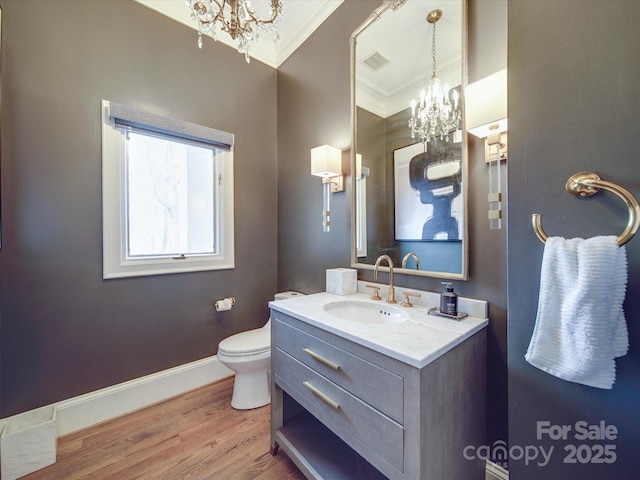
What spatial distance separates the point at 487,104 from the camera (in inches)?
40.8

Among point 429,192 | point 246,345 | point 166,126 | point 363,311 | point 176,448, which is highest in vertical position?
point 166,126

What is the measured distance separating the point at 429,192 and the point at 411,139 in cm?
34

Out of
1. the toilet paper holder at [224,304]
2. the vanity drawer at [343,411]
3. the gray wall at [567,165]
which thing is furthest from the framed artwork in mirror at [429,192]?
the toilet paper holder at [224,304]

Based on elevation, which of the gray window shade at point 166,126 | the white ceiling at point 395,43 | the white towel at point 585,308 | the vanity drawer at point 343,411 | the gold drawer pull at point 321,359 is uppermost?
the white ceiling at point 395,43

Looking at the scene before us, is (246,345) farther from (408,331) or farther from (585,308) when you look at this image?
(585,308)

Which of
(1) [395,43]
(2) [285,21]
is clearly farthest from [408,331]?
(2) [285,21]

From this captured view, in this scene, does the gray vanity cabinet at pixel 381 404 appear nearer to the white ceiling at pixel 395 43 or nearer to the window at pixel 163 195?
the window at pixel 163 195

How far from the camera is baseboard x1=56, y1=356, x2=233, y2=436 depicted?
157 cm

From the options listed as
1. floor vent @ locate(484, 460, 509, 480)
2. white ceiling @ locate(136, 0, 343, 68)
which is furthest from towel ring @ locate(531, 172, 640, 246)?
white ceiling @ locate(136, 0, 343, 68)

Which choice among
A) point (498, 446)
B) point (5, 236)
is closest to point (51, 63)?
point (5, 236)

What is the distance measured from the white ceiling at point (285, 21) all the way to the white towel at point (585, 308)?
7.13 ft

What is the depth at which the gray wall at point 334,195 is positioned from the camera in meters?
1.12

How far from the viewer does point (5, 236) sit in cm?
140

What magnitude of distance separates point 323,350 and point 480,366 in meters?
0.66
